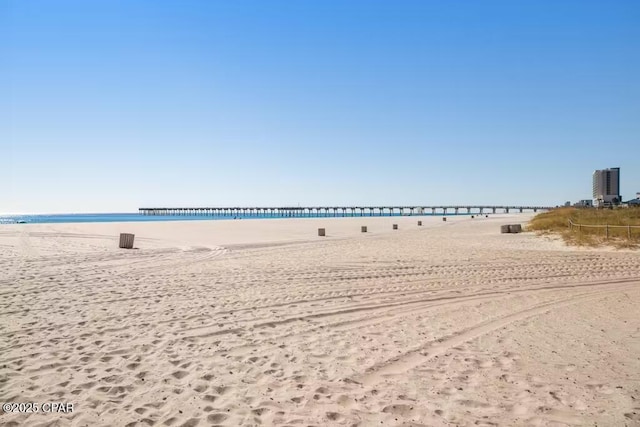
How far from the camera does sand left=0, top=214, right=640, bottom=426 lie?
13.2 ft

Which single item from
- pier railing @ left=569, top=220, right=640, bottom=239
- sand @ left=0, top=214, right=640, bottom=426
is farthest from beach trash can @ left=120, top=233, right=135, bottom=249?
pier railing @ left=569, top=220, right=640, bottom=239

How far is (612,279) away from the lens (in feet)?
37.7

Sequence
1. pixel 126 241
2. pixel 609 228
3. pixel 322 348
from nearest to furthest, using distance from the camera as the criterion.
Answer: pixel 322 348, pixel 126 241, pixel 609 228

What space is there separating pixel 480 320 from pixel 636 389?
295 centimetres

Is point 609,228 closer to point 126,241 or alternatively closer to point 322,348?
point 322,348

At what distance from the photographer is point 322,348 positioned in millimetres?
5785

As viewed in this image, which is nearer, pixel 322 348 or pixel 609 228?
pixel 322 348

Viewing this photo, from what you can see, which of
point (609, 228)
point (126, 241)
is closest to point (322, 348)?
point (126, 241)

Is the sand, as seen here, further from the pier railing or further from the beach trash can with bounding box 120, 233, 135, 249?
the pier railing

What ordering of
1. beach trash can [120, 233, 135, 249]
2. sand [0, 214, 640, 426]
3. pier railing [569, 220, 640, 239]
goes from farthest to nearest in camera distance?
beach trash can [120, 233, 135, 249], pier railing [569, 220, 640, 239], sand [0, 214, 640, 426]

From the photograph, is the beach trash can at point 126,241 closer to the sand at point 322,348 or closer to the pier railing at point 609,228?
the sand at point 322,348

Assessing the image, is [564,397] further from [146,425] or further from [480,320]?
[146,425]

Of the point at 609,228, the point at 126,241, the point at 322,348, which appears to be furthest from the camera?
the point at 609,228

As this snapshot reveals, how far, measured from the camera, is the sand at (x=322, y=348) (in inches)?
158
